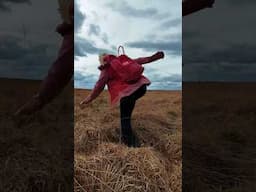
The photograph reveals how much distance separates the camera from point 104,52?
15.4 ft

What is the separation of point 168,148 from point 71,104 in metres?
0.88

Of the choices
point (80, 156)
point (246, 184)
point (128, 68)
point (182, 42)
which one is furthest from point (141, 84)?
point (246, 184)

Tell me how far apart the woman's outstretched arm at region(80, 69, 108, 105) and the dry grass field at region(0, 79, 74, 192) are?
133 mm

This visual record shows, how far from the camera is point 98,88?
4715mm

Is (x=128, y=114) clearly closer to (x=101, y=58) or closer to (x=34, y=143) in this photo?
(x=101, y=58)

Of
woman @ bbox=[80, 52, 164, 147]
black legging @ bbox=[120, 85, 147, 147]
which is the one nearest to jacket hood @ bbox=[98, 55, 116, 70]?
woman @ bbox=[80, 52, 164, 147]

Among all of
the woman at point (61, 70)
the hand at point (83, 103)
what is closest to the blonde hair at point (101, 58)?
the woman at point (61, 70)

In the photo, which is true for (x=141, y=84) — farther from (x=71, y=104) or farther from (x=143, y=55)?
(x=71, y=104)

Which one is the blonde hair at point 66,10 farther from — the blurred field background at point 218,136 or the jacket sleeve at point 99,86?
the blurred field background at point 218,136

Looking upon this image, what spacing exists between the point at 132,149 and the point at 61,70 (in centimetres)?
88

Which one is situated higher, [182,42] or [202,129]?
[182,42]

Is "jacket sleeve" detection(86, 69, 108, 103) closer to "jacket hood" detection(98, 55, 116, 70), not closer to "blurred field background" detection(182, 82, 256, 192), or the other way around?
"jacket hood" detection(98, 55, 116, 70)

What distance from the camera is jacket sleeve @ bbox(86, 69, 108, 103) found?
15.4 feet

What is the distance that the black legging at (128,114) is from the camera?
4758mm
